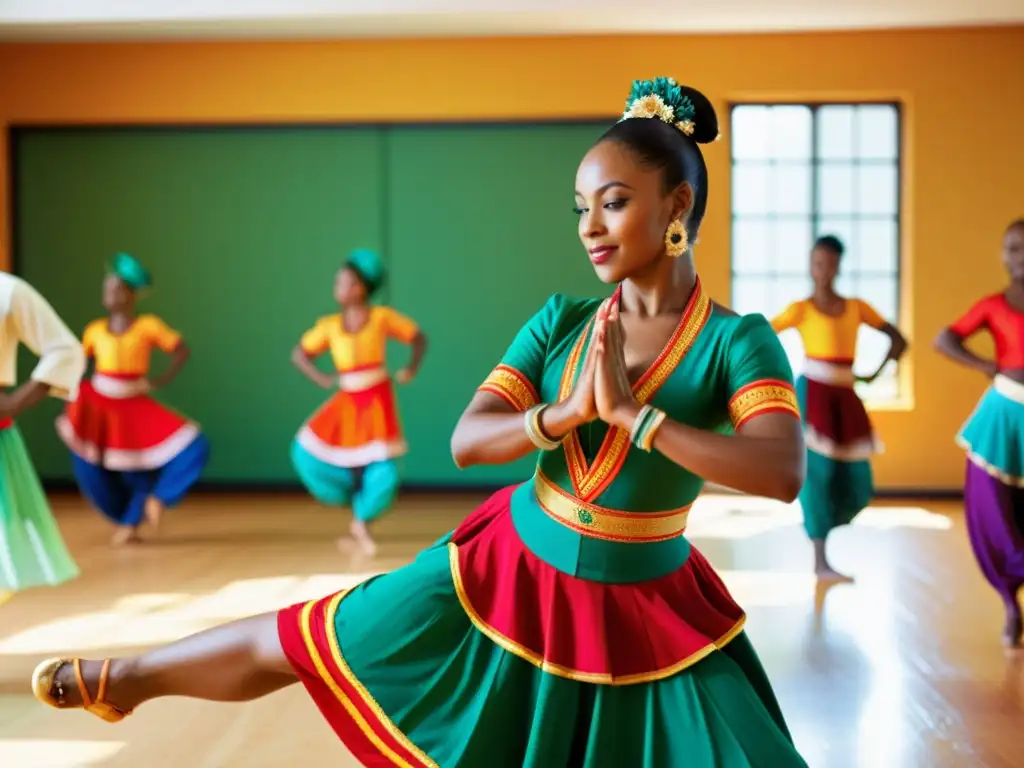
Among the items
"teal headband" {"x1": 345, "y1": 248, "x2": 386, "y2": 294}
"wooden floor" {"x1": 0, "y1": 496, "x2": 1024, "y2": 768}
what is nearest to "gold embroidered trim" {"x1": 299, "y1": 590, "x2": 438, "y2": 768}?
"wooden floor" {"x1": 0, "y1": 496, "x2": 1024, "y2": 768}

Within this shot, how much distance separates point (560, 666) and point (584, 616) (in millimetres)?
77

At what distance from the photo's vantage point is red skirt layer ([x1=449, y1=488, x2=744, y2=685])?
1.61 meters

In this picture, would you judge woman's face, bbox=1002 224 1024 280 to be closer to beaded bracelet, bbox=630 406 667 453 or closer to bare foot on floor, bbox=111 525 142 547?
beaded bracelet, bbox=630 406 667 453

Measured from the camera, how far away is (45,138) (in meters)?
8.23

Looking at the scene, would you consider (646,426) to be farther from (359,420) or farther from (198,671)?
(359,420)

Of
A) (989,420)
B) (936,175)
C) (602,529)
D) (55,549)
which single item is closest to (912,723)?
(989,420)

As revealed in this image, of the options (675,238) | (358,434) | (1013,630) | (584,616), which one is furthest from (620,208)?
(358,434)

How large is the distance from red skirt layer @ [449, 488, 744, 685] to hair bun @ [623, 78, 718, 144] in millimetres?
644

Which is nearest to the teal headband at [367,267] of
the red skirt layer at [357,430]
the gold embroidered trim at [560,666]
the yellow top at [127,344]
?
the red skirt layer at [357,430]

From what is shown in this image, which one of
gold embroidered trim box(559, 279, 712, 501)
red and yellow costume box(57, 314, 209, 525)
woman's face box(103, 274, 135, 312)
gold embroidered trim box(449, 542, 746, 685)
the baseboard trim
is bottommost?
the baseboard trim

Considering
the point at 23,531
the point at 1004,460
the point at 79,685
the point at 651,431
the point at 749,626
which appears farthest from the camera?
the point at 749,626

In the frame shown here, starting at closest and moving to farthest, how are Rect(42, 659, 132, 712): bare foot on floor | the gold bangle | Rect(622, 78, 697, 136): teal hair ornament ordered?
the gold bangle, Rect(622, 78, 697, 136): teal hair ornament, Rect(42, 659, 132, 712): bare foot on floor

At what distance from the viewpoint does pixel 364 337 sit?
6.01m

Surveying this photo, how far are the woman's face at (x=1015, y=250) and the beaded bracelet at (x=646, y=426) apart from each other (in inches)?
116
